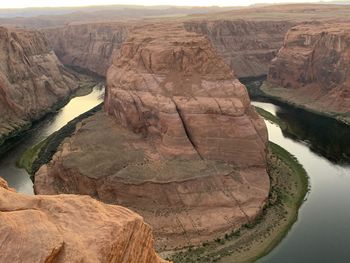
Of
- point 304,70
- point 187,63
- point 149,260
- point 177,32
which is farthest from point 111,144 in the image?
point 304,70

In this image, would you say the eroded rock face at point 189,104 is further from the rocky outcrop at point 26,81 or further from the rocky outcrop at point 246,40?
the rocky outcrop at point 246,40

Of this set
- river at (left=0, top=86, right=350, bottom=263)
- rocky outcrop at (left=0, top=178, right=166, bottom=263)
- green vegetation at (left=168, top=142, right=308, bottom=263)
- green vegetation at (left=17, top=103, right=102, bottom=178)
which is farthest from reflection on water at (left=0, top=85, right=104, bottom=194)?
rocky outcrop at (left=0, top=178, right=166, bottom=263)

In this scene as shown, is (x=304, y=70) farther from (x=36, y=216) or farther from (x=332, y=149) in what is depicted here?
(x=36, y=216)

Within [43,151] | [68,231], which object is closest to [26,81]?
[43,151]

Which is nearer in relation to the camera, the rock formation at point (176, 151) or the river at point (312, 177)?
the river at point (312, 177)

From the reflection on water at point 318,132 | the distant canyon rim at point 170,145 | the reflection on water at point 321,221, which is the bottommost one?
the reflection on water at point 318,132

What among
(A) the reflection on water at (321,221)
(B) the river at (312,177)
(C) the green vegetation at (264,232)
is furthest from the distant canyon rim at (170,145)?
(A) the reflection on water at (321,221)

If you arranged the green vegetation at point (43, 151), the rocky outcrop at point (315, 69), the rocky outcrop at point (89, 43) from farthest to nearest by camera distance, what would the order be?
the rocky outcrop at point (89, 43) < the rocky outcrop at point (315, 69) < the green vegetation at point (43, 151)

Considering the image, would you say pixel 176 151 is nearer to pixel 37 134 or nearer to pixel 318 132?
pixel 318 132
